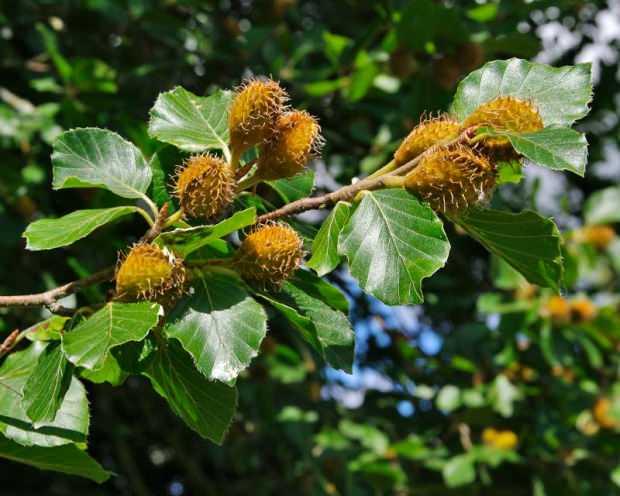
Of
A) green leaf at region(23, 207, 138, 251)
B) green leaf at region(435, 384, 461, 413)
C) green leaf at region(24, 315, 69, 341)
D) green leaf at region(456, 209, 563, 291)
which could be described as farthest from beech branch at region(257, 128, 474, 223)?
green leaf at region(435, 384, 461, 413)

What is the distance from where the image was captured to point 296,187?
1.45m

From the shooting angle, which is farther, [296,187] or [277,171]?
[296,187]

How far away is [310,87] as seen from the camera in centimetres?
274

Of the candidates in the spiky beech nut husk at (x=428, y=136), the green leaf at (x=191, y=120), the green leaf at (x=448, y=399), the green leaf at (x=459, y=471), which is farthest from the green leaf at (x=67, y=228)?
the green leaf at (x=448, y=399)

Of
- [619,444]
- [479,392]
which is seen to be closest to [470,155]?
[479,392]

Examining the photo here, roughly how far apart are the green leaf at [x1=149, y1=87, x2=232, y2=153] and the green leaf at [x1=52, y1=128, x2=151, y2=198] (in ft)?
0.18

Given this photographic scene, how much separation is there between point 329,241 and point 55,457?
50 centimetres

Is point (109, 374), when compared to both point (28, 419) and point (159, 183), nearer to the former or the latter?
point (28, 419)

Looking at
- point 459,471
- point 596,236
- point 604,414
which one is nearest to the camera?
point 459,471

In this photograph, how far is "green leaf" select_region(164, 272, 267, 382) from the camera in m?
1.16

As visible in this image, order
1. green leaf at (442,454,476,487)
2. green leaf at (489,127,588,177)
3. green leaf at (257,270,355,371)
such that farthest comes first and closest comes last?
green leaf at (442,454,476,487) → green leaf at (257,270,355,371) → green leaf at (489,127,588,177)

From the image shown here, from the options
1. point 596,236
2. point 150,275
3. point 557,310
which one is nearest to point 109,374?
point 150,275

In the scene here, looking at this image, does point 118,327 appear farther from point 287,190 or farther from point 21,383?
point 287,190

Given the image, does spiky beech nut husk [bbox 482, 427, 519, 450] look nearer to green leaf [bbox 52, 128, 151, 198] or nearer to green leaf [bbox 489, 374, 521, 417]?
green leaf [bbox 489, 374, 521, 417]
